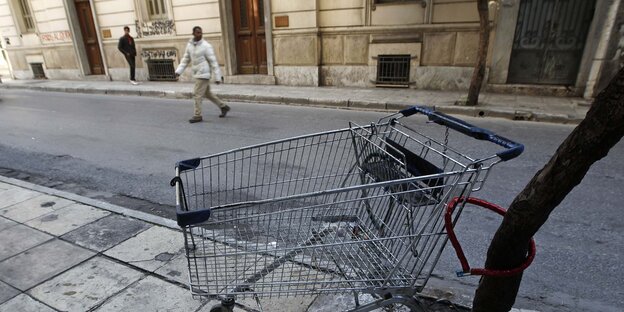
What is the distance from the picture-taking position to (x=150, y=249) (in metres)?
3.26

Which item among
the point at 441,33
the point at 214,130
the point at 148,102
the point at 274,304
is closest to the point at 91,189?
the point at 214,130

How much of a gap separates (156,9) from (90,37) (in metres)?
4.66

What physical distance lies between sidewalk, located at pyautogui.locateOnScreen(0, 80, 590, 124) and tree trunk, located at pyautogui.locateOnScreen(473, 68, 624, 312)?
21.4 ft

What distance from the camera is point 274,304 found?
8.46 feet

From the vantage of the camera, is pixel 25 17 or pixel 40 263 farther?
pixel 25 17

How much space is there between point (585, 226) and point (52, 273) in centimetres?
474

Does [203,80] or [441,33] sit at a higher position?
[441,33]

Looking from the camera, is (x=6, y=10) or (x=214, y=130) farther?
(x=6, y=10)

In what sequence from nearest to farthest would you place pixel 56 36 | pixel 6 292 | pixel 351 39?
1. pixel 6 292
2. pixel 351 39
3. pixel 56 36

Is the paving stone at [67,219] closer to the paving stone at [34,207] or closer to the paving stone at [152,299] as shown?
the paving stone at [34,207]

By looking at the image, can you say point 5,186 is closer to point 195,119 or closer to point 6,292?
point 6,292

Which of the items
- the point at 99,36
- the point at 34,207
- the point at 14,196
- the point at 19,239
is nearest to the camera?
the point at 19,239

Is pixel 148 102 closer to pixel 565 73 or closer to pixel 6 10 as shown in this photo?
pixel 565 73

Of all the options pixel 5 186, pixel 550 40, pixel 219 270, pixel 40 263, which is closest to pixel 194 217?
pixel 219 270
